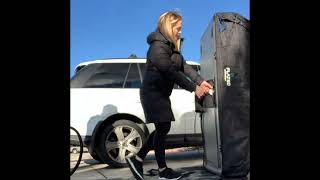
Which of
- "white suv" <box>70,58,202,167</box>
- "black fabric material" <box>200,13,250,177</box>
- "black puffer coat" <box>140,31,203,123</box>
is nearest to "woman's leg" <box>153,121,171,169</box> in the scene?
"black puffer coat" <box>140,31,203,123</box>

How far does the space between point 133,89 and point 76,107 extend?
925mm

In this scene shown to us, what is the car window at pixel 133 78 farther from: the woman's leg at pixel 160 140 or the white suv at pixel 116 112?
the woman's leg at pixel 160 140

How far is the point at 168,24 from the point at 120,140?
8.77ft

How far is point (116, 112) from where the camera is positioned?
A: 7.25 metres

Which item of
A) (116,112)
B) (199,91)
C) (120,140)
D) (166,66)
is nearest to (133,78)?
(116,112)

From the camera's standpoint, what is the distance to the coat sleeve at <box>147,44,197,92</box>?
4.70 metres

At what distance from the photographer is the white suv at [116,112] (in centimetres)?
707

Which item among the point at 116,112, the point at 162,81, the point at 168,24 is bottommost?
the point at 116,112

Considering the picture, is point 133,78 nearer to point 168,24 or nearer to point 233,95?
point 168,24

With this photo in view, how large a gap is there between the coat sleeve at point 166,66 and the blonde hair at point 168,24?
180mm

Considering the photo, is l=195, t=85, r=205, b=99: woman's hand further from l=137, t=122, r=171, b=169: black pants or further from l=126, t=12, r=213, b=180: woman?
l=137, t=122, r=171, b=169: black pants
